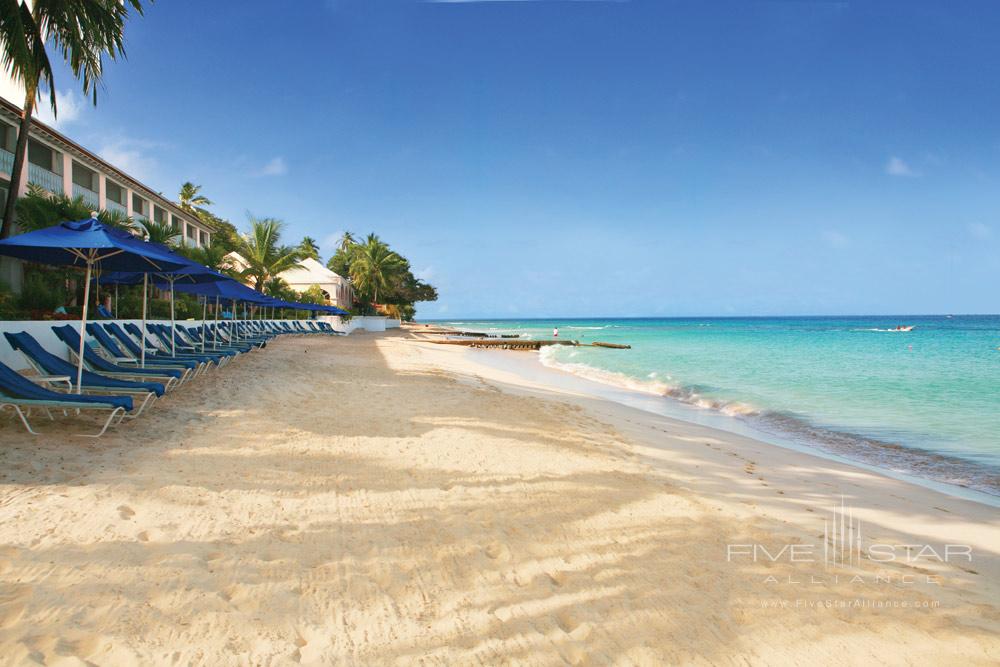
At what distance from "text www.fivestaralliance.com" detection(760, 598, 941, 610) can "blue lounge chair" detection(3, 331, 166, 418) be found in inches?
→ 230

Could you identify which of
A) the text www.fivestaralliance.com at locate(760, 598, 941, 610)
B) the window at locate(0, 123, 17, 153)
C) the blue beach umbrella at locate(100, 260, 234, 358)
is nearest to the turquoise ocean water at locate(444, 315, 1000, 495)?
the text www.fivestaralliance.com at locate(760, 598, 941, 610)

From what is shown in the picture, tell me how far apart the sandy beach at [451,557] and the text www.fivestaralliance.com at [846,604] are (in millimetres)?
14

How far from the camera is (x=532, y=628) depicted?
246 centimetres

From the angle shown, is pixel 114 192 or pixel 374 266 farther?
pixel 374 266

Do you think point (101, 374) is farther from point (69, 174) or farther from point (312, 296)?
point (312, 296)

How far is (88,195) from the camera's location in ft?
70.2

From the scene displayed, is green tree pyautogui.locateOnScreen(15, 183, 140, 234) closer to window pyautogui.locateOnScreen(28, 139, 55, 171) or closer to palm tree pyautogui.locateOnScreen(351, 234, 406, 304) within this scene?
window pyautogui.locateOnScreen(28, 139, 55, 171)

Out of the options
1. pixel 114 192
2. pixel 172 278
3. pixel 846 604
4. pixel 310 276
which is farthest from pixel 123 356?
pixel 310 276

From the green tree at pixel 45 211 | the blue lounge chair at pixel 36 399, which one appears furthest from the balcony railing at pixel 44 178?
the blue lounge chair at pixel 36 399

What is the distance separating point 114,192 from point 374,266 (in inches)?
1038

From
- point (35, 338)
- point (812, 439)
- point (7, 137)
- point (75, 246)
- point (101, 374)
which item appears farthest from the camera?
point (7, 137)

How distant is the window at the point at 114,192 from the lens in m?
23.3

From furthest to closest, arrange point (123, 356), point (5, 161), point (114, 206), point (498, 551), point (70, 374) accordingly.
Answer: point (114, 206) < point (5, 161) < point (123, 356) < point (70, 374) < point (498, 551)

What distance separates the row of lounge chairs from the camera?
4.76m
